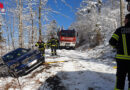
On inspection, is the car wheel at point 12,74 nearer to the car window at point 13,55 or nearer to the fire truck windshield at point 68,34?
the car window at point 13,55

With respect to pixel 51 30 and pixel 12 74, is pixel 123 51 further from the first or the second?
pixel 51 30

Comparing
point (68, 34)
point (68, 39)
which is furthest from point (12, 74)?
point (68, 34)

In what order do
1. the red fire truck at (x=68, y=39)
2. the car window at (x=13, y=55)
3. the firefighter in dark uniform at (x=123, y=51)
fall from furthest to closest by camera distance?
1. the red fire truck at (x=68, y=39)
2. the car window at (x=13, y=55)
3. the firefighter in dark uniform at (x=123, y=51)

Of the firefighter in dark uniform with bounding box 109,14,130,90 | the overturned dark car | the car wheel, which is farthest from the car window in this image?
the firefighter in dark uniform with bounding box 109,14,130,90

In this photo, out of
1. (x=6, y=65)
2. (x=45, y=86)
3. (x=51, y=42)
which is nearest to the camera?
(x=45, y=86)

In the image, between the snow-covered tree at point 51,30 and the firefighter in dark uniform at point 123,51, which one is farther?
the snow-covered tree at point 51,30

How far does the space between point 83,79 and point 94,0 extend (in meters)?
20.9

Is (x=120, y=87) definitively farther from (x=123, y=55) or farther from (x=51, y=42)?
(x=51, y=42)

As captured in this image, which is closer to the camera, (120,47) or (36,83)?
(120,47)

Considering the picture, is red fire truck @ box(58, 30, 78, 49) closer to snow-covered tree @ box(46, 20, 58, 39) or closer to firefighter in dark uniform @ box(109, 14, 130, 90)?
firefighter in dark uniform @ box(109, 14, 130, 90)

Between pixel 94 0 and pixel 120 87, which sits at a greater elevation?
pixel 94 0

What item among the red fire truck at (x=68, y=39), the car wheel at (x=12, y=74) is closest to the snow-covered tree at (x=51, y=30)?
the red fire truck at (x=68, y=39)

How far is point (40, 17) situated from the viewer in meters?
15.3

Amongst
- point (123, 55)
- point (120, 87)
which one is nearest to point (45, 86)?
point (120, 87)
